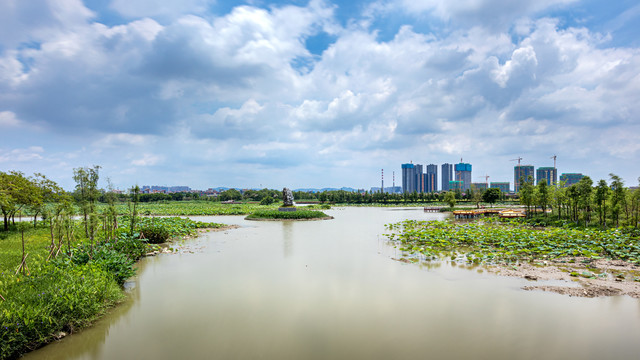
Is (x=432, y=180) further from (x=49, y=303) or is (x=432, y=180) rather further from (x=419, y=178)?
(x=49, y=303)

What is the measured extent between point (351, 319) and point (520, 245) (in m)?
10.5

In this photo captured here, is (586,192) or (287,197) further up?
(586,192)

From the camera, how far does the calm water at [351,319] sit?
18.4 ft

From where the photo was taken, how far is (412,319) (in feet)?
22.5

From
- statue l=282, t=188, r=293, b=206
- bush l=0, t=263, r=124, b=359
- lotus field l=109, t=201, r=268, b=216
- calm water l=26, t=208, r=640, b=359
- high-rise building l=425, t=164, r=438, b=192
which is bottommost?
calm water l=26, t=208, r=640, b=359

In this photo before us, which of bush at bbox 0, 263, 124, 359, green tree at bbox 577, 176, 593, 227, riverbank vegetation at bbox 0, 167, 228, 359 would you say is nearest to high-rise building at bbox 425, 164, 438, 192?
green tree at bbox 577, 176, 593, 227

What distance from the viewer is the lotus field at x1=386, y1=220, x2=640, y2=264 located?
12211mm

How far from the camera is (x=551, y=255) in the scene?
12250mm

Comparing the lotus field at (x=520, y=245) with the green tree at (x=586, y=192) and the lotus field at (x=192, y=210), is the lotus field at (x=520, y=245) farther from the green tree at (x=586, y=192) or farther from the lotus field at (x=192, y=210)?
the lotus field at (x=192, y=210)

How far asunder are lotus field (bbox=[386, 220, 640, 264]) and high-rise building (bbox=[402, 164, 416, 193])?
174620mm

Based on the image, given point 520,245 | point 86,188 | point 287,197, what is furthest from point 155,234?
point 287,197

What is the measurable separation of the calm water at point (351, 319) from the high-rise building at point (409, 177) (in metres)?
182

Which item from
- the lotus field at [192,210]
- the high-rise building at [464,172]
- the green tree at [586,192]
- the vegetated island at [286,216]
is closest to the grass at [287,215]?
the vegetated island at [286,216]

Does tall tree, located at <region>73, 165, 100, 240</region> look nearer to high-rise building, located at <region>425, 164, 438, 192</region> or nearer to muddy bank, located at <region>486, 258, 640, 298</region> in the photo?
muddy bank, located at <region>486, 258, 640, 298</region>
